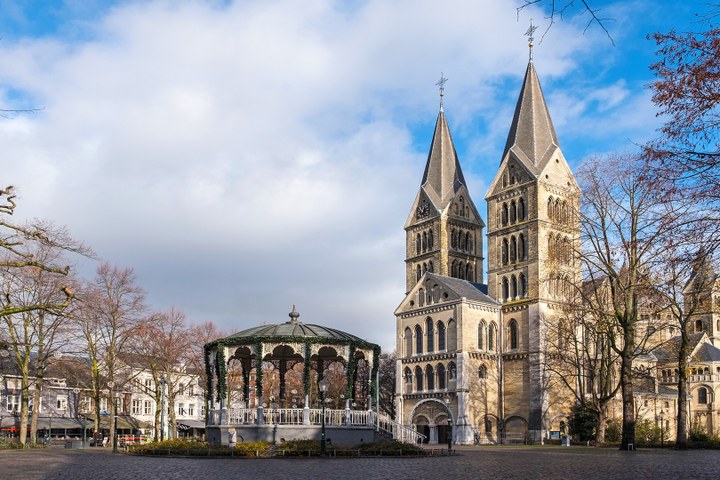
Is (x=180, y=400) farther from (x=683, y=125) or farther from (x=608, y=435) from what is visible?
(x=683, y=125)

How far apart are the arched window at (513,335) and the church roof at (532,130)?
14.0 metres

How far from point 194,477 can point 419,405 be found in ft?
175

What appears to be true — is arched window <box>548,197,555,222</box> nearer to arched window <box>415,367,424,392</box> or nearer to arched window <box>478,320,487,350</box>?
arched window <box>478,320,487,350</box>

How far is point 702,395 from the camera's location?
266 ft

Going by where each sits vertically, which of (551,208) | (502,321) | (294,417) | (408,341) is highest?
(551,208)

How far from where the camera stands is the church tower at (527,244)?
222 ft

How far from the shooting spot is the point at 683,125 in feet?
49.4

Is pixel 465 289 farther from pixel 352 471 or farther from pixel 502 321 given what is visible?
pixel 352 471

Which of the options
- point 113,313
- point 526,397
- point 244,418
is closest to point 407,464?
point 244,418

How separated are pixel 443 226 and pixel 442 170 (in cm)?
736

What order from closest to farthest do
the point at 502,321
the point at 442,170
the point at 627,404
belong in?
the point at 627,404 < the point at 502,321 < the point at 442,170

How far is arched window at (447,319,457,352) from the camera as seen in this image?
225 ft

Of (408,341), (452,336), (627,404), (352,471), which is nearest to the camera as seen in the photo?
(352,471)

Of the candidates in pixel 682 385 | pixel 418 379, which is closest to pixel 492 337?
pixel 418 379
